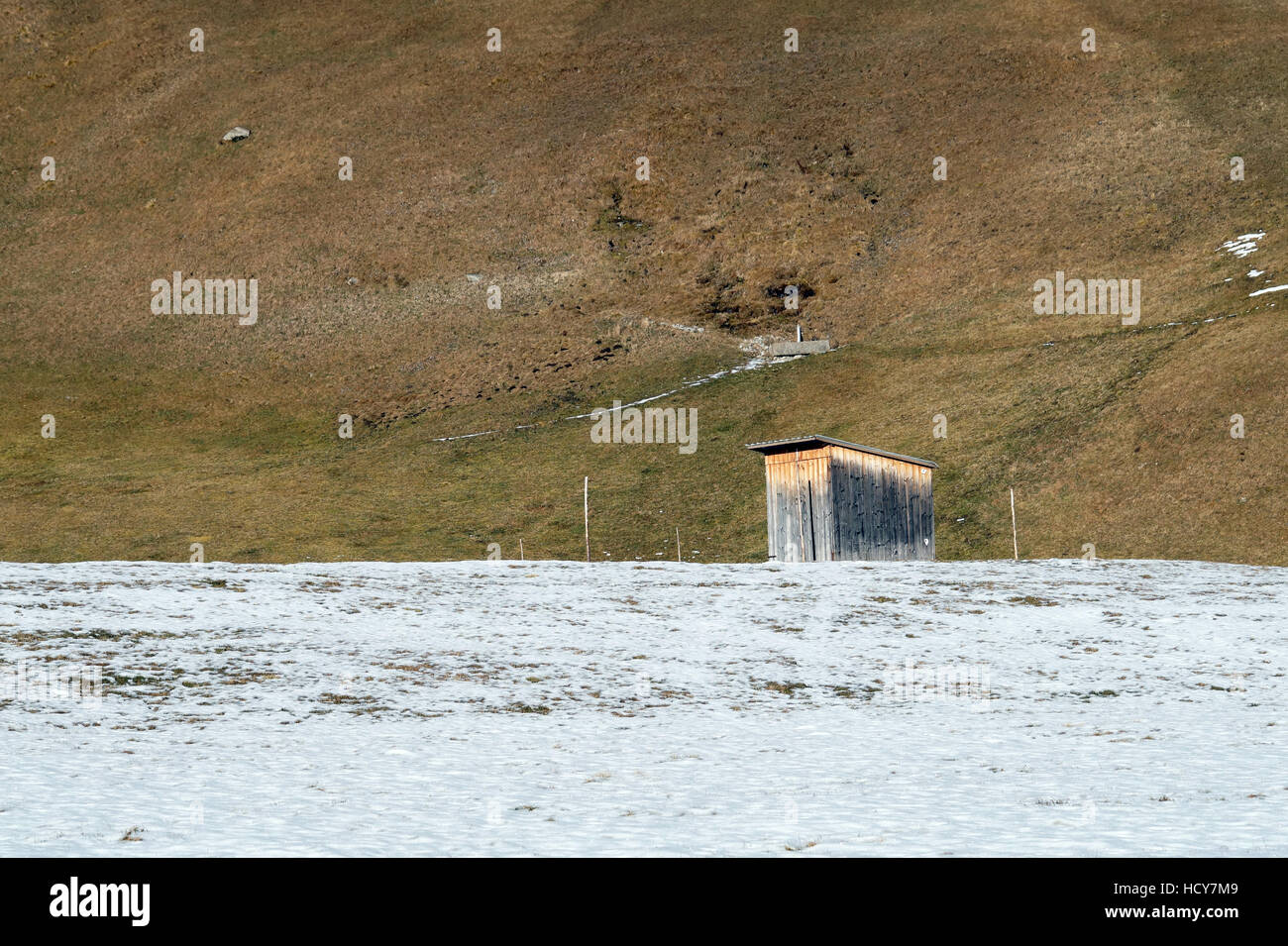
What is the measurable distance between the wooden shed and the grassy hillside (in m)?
14.6

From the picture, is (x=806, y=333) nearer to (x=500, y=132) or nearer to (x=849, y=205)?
(x=849, y=205)

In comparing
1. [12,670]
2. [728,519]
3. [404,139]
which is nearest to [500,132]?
[404,139]

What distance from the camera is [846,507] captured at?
113ft

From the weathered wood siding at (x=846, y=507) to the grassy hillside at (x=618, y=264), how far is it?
14.6 m

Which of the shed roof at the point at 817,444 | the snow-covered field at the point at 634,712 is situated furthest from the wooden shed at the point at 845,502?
the snow-covered field at the point at 634,712

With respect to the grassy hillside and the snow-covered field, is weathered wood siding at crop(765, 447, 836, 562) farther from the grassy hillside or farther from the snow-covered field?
the grassy hillside

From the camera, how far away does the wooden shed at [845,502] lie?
113 feet

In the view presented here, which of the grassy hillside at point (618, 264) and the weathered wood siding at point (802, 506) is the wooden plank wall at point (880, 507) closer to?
the weathered wood siding at point (802, 506)

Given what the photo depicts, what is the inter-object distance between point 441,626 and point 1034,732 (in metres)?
10.1

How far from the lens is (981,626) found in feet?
70.3

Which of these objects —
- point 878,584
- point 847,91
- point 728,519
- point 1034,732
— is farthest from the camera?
point 847,91

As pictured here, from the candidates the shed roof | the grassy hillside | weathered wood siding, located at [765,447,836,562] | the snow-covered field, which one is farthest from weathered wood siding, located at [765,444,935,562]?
the grassy hillside

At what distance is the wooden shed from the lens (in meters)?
34.4

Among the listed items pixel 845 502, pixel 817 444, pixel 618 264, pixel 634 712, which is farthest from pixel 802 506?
pixel 618 264
